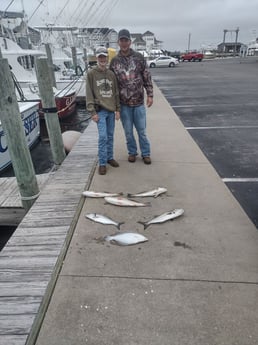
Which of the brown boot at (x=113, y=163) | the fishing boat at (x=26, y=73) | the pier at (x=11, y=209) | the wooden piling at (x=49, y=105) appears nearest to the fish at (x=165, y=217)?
the brown boot at (x=113, y=163)

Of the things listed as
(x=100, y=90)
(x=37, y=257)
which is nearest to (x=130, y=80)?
(x=100, y=90)

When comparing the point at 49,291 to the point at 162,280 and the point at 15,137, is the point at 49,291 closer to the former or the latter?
the point at 162,280

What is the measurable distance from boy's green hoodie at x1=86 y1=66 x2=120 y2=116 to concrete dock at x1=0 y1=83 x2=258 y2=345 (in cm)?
122

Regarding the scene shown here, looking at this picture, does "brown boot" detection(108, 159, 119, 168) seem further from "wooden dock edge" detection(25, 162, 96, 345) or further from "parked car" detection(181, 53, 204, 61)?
"parked car" detection(181, 53, 204, 61)

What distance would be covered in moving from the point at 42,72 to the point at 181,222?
10.9 feet

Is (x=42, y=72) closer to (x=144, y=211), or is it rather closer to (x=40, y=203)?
(x=40, y=203)

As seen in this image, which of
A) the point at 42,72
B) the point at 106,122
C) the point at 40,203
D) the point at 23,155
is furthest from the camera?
the point at 42,72

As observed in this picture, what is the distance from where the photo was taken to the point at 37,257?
2.56 metres

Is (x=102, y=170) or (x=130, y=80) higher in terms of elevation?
(x=130, y=80)

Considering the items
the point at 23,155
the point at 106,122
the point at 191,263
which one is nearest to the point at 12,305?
the point at 191,263

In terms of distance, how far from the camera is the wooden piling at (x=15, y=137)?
134 inches

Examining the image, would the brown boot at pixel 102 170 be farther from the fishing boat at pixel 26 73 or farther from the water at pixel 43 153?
the fishing boat at pixel 26 73

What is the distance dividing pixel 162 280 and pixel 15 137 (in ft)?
8.22

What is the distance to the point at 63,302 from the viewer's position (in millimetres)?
2115
